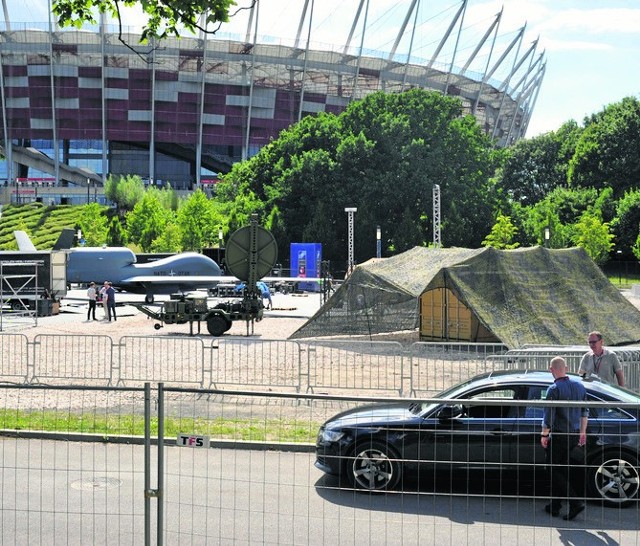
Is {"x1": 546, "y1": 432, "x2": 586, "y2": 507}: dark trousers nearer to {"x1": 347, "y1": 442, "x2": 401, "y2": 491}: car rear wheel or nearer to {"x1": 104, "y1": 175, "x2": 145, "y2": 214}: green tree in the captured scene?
→ {"x1": 347, "y1": 442, "x2": 401, "y2": 491}: car rear wheel

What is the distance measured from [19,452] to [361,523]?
19.2 feet

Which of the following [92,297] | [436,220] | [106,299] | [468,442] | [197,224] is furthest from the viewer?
[197,224]

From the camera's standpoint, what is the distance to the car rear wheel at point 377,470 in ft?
23.7

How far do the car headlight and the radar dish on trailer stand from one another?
17973 mm

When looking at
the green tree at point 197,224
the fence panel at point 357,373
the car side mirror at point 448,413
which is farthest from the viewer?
the green tree at point 197,224

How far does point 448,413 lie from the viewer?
8.73 meters

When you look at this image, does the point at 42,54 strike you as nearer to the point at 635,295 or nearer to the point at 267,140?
the point at 267,140

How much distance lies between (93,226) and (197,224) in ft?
44.3

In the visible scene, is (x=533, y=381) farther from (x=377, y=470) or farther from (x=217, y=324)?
(x=217, y=324)

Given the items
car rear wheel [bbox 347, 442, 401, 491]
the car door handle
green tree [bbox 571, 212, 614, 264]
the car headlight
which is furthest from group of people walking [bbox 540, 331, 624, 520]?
green tree [bbox 571, 212, 614, 264]

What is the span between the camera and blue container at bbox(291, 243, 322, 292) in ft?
196

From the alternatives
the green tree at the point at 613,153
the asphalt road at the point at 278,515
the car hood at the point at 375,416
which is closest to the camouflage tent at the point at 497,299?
the car hood at the point at 375,416

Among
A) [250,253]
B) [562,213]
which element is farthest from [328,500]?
[562,213]

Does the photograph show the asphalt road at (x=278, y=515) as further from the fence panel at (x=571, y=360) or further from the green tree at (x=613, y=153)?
the green tree at (x=613, y=153)
